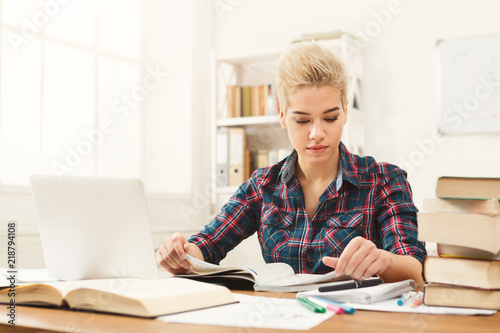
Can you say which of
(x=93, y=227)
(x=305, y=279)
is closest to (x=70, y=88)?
(x=93, y=227)

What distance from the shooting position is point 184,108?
3.40 meters

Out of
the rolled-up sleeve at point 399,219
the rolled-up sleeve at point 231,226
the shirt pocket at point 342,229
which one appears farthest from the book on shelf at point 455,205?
the rolled-up sleeve at point 231,226

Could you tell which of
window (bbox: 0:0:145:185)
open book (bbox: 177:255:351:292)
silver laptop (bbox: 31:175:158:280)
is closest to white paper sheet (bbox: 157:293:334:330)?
open book (bbox: 177:255:351:292)

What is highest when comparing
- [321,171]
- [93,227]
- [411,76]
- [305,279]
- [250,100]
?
[411,76]

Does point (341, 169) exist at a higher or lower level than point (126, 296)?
higher

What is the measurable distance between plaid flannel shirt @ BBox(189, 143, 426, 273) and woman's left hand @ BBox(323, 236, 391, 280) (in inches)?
11.0

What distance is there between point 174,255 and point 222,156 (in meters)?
1.97

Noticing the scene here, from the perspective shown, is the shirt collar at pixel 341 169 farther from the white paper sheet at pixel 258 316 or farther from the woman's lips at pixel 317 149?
the white paper sheet at pixel 258 316

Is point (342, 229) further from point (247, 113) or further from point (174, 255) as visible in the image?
point (247, 113)

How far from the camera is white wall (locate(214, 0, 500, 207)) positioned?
2773 millimetres

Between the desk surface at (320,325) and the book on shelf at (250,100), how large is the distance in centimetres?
240

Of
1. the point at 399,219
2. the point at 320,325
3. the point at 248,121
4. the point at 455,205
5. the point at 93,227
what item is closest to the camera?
the point at 320,325

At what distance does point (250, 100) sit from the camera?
3.22 m

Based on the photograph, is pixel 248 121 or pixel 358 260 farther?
pixel 248 121
